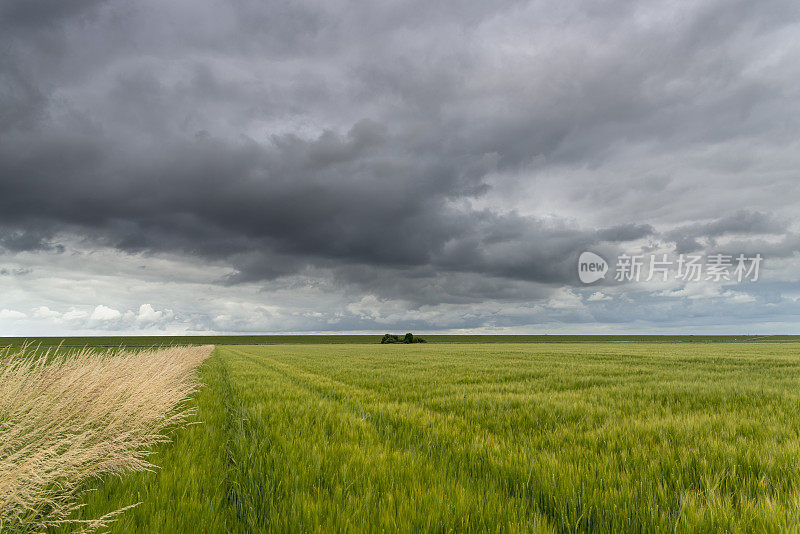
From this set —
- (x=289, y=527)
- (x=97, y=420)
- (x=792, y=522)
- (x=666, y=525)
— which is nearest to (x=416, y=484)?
(x=289, y=527)

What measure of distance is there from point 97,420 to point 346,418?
11.9 feet

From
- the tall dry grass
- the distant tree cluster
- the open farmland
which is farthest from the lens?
the distant tree cluster

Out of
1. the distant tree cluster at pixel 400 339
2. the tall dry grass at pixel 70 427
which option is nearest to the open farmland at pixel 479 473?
the tall dry grass at pixel 70 427

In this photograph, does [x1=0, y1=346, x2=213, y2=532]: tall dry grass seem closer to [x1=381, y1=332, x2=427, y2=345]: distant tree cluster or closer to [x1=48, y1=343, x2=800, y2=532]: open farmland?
[x1=48, y1=343, x2=800, y2=532]: open farmland

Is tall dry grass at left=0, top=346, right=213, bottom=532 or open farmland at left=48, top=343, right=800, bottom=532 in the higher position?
tall dry grass at left=0, top=346, right=213, bottom=532

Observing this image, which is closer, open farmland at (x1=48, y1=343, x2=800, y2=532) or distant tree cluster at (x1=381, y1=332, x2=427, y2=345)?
open farmland at (x1=48, y1=343, x2=800, y2=532)

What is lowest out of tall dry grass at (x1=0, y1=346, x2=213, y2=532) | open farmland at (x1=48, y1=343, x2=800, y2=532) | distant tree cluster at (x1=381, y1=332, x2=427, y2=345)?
distant tree cluster at (x1=381, y1=332, x2=427, y2=345)

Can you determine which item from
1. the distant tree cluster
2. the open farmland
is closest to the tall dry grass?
the open farmland

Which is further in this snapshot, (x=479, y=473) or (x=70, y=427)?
(x=70, y=427)

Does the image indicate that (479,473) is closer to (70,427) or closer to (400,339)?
(70,427)

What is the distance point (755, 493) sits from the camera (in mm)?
3295

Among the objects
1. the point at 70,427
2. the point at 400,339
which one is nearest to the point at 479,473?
the point at 70,427

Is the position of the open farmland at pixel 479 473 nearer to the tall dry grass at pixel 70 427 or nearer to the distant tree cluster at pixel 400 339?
the tall dry grass at pixel 70 427

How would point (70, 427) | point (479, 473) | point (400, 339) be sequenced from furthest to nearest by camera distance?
point (400, 339), point (70, 427), point (479, 473)
